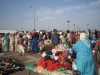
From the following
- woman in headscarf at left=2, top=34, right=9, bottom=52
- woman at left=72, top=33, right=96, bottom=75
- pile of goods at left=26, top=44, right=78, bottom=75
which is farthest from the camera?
woman in headscarf at left=2, top=34, right=9, bottom=52

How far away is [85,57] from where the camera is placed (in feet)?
14.7

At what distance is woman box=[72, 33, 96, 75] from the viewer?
4453 millimetres

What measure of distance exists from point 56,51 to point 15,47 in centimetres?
759

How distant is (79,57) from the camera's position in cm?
459

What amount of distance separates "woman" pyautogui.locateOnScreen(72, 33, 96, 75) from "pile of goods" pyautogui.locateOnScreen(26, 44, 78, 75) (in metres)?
0.28

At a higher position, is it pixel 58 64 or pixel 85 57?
pixel 85 57

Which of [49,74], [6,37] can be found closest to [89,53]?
[49,74]

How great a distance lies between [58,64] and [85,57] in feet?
5.10

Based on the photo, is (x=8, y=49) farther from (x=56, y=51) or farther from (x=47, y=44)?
(x=56, y=51)

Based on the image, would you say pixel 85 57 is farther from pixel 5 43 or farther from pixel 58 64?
pixel 5 43

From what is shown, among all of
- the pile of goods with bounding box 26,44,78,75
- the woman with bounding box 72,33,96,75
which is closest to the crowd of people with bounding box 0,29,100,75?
the woman with bounding box 72,33,96,75

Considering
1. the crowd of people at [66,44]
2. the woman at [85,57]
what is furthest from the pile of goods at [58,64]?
the crowd of people at [66,44]

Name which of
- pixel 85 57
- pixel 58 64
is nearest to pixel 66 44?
pixel 58 64

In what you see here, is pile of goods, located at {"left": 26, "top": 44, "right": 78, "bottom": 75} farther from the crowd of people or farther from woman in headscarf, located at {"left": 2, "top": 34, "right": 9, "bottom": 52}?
woman in headscarf, located at {"left": 2, "top": 34, "right": 9, "bottom": 52}
